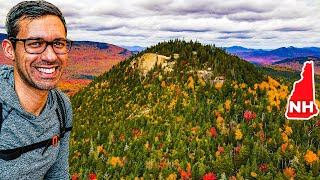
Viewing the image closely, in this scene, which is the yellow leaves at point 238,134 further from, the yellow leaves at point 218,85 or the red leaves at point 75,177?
the red leaves at point 75,177

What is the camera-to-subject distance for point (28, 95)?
5180mm

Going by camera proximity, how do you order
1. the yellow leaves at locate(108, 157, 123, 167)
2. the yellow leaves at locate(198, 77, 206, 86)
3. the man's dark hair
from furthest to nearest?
1. the yellow leaves at locate(198, 77, 206, 86)
2. the yellow leaves at locate(108, 157, 123, 167)
3. the man's dark hair

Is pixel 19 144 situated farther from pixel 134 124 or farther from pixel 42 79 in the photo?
pixel 134 124

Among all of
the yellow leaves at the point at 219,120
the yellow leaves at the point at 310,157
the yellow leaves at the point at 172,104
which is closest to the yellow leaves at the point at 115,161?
the yellow leaves at the point at 172,104

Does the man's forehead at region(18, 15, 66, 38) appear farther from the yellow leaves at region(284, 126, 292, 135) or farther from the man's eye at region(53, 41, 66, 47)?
the yellow leaves at region(284, 126, 292, 135)

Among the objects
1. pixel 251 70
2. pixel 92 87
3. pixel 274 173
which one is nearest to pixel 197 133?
pixel 274 173

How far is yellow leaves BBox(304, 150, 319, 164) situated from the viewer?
42281 millimetres

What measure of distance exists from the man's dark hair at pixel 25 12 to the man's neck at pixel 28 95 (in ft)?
2.59

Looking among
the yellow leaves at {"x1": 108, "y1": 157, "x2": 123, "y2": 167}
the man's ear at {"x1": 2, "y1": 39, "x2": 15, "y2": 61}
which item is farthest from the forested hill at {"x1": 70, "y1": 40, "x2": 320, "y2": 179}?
the man's ear at {"x1": 2, "y1": 39, "x2": 15, "y2": 61}

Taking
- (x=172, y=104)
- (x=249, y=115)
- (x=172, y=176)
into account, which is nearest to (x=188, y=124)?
(x=172, y=104)

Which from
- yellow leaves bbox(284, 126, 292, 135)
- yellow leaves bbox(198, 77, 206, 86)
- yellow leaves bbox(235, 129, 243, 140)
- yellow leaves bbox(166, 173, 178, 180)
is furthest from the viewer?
yellow leaves bbox(198, 77, 206, 86)

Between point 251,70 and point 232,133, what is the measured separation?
25.5 m

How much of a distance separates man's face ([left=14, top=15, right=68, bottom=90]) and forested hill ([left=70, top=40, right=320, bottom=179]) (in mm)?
36998

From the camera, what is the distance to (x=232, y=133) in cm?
5194
